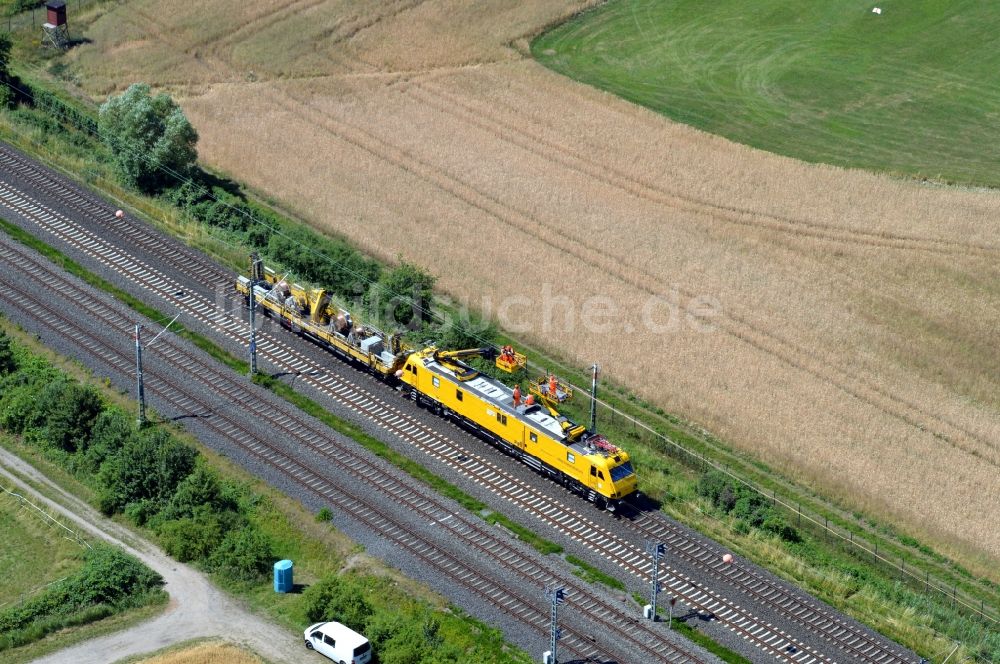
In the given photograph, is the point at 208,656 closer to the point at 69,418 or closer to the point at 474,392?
the point at 69,418

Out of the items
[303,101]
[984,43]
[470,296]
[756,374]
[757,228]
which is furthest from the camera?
[984,43]

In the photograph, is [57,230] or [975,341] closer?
[975,341]

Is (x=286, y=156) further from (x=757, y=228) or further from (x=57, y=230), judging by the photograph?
(x=757, y=228)

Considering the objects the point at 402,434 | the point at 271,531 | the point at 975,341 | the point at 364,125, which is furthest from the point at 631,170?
the point at 271,531

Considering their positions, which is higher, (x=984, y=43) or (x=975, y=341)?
(x=984, y=43)

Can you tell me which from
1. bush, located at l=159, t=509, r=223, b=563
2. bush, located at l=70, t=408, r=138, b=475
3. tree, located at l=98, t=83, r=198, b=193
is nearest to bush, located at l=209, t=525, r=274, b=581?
bush, located at l=159, t=509, r=223, b=563

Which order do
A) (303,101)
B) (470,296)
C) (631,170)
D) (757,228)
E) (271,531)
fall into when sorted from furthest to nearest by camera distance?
(303,101) < (631,170) < (757,228) < (470,296) < (271,531)
